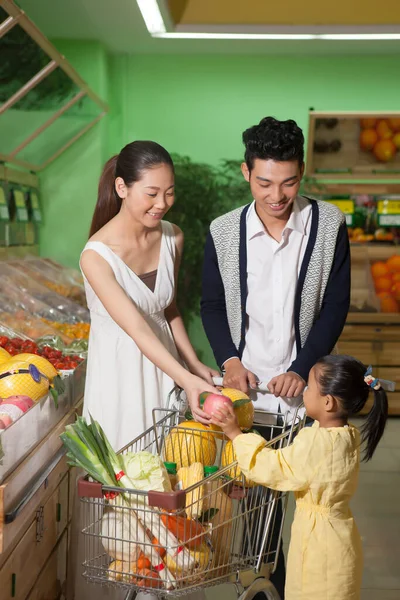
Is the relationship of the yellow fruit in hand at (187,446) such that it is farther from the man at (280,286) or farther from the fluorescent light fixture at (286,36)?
the fluorescent light fixture at (286,36)

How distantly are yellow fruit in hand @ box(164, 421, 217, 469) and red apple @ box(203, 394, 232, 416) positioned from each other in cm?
10

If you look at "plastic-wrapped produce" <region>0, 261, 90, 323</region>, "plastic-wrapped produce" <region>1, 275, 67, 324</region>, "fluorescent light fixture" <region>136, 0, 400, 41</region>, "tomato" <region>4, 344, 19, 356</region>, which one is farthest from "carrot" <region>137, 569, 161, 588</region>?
"fluorescent light fixture" <region>136, 0, 400, 41</region>

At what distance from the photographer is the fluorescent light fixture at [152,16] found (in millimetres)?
5422

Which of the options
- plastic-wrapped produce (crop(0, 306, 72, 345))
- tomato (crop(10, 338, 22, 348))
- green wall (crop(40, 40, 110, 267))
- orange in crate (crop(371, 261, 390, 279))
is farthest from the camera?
green wall (crop(40, 40, 110, 267))

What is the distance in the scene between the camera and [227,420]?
5.98 ft

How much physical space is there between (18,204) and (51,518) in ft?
10.4

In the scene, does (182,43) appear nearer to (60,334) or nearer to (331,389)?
(60,334)

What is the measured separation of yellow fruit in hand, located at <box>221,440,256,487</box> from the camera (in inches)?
71.8

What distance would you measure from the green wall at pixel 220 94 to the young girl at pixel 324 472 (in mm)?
5457

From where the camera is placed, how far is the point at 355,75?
285 inches

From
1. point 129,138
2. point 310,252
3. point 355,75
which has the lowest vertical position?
point 310,252

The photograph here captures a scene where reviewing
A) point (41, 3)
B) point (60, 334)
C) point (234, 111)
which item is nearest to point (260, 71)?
point (234, 111)

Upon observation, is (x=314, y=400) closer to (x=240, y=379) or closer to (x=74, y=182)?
(x=240, y=379)

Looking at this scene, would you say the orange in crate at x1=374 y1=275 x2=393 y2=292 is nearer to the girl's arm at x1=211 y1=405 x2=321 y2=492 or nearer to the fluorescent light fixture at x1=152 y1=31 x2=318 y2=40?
the fluorescent light fixture at x1=152 y1=31 x2=318 y2=40
